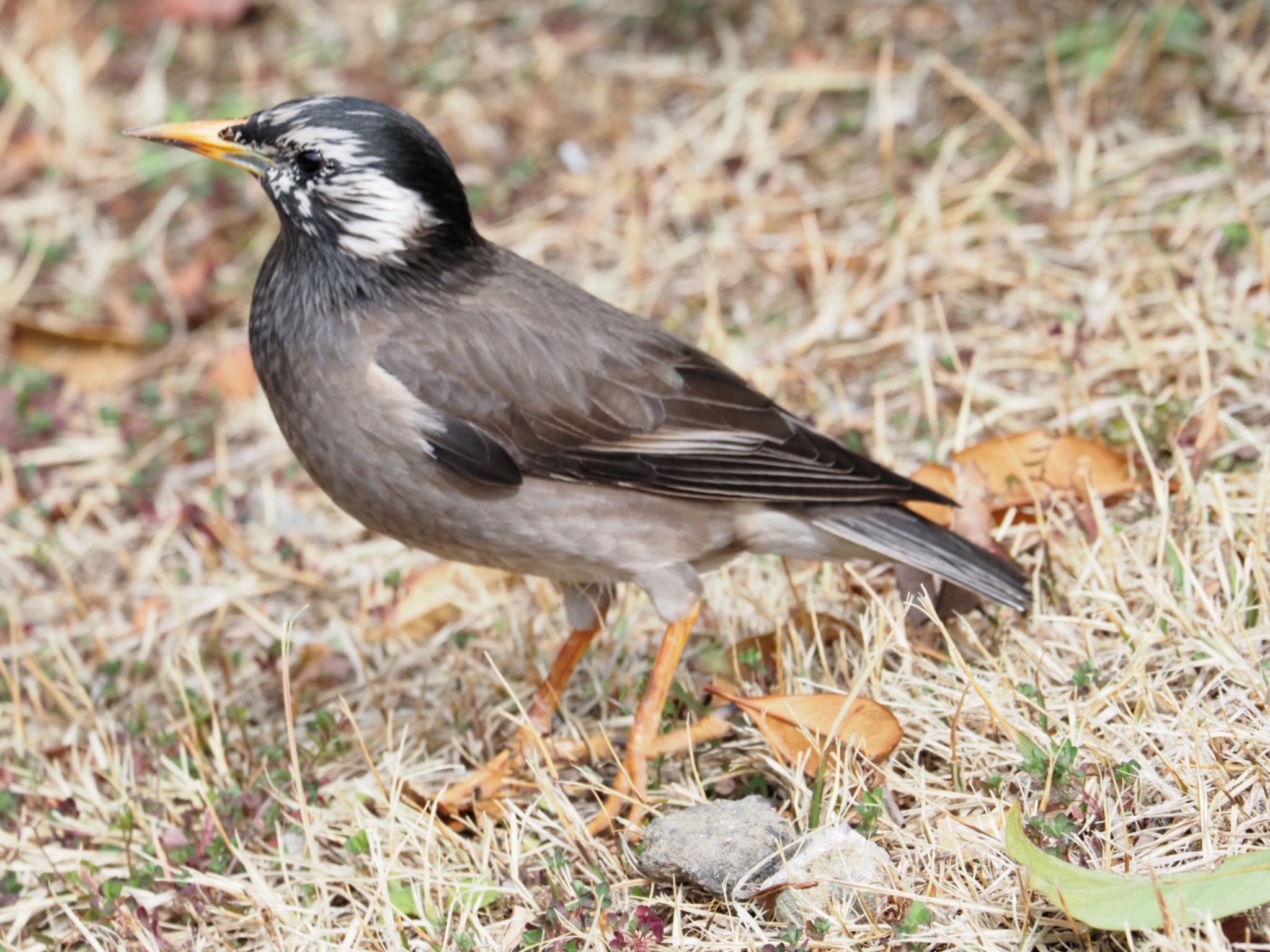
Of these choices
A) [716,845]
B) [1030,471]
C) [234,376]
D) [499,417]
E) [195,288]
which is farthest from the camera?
[195,288]

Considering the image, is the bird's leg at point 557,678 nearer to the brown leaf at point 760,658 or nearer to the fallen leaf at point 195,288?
the brown leaf at point 760,658

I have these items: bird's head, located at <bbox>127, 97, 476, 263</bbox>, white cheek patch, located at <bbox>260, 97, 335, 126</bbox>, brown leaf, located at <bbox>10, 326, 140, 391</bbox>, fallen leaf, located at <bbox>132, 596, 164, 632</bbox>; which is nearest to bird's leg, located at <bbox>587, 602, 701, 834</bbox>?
bird's head, located at <bbox>127, 97, 476, 263</bbox>

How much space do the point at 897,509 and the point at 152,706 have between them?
2.47m

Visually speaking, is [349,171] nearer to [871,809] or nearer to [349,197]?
[349,197]

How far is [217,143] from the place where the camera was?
431 centimetres

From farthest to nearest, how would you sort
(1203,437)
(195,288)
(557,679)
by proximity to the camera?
(195,288) < (557,679) < (1203,437)

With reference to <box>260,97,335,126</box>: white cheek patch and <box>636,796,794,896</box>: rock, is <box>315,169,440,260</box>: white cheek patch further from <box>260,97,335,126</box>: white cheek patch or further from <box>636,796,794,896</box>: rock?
<box>636,796,794,896</box>: rock

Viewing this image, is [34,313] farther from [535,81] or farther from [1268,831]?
[1268,831]

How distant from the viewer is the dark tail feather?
162 inches

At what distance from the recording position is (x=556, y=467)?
4145 mm

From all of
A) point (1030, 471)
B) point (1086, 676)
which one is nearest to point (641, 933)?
point (1086, 676)

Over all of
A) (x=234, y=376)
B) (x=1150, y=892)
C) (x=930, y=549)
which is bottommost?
(x=1150, y=892)

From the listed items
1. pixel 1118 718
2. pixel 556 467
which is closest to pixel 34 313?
pixel 556 467

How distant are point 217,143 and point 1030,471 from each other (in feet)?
8.61
